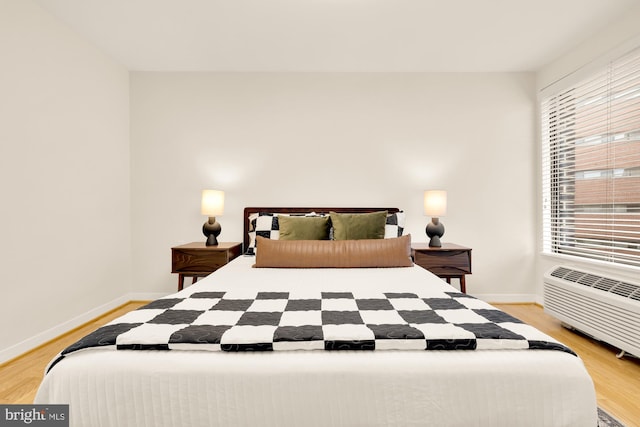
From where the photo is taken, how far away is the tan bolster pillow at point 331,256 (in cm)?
244

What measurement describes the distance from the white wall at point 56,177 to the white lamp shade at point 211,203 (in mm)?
999

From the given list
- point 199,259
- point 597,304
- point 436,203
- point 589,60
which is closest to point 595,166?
point 589,60

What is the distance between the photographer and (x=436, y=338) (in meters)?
1.11

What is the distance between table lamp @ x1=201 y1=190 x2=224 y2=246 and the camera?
128 inches

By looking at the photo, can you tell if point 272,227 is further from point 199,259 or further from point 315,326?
point 315,326

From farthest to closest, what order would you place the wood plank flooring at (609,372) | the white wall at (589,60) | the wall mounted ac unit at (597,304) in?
the white wall at (589,60) → the wall mounted ac unit at (597,304) → the wood plank flooring at (609,372)

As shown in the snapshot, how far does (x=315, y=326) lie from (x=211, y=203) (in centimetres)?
235

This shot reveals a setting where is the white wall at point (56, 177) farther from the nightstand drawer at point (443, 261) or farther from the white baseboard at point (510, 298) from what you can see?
the white baseboard at point (510, 298)

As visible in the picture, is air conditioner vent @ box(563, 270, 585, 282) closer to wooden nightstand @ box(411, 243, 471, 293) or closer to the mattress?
wooden nightstand @ box(411, 243, 471, 293)

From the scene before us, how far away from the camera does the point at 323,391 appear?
1.02 metres

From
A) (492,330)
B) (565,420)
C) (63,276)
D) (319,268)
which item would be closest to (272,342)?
(492,330)

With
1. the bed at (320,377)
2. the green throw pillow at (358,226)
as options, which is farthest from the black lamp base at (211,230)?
the bed at (320,377)

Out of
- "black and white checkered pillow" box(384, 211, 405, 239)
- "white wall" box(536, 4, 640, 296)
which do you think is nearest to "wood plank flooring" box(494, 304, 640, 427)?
"white wall" box(536, 4, 640, 296)

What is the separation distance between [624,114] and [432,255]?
6.07ft
